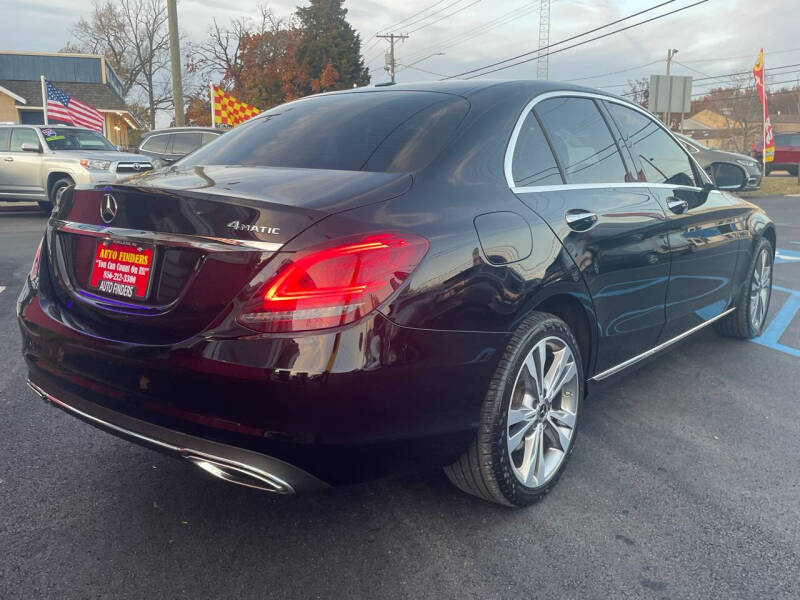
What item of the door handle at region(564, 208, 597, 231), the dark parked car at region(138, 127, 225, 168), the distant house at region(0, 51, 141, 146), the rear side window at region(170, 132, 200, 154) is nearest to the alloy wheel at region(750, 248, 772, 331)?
the door handle at region(564, 208, 597, 231)

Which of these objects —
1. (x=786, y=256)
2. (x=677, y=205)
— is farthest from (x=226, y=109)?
(x=677, y=205)

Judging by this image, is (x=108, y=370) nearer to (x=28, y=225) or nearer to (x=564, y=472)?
(x=564, y=472)

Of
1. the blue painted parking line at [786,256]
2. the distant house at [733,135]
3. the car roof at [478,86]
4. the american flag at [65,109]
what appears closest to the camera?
the car roof at [478,86]

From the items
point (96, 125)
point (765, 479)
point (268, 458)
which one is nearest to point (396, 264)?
point (268, 458)

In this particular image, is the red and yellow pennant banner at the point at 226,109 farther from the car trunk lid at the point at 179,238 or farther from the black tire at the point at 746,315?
the car trunk lid at the point at 179,238

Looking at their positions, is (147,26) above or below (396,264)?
above

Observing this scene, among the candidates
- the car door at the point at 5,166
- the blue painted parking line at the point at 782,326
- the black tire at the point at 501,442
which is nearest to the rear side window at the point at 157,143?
the car door at the point at 5,166

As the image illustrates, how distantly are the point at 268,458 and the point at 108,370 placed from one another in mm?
629

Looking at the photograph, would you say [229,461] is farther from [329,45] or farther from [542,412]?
[329,45]

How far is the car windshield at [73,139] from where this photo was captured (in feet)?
45.2

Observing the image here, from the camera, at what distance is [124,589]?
2203 millimetres

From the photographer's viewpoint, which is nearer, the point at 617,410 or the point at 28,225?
the point at 617,410

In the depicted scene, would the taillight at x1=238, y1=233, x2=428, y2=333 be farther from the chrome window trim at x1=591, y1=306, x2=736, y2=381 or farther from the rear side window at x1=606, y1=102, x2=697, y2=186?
the rear side window at x1=606, y1=102, x2=697, y2=186

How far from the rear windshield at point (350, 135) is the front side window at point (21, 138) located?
1231cm
